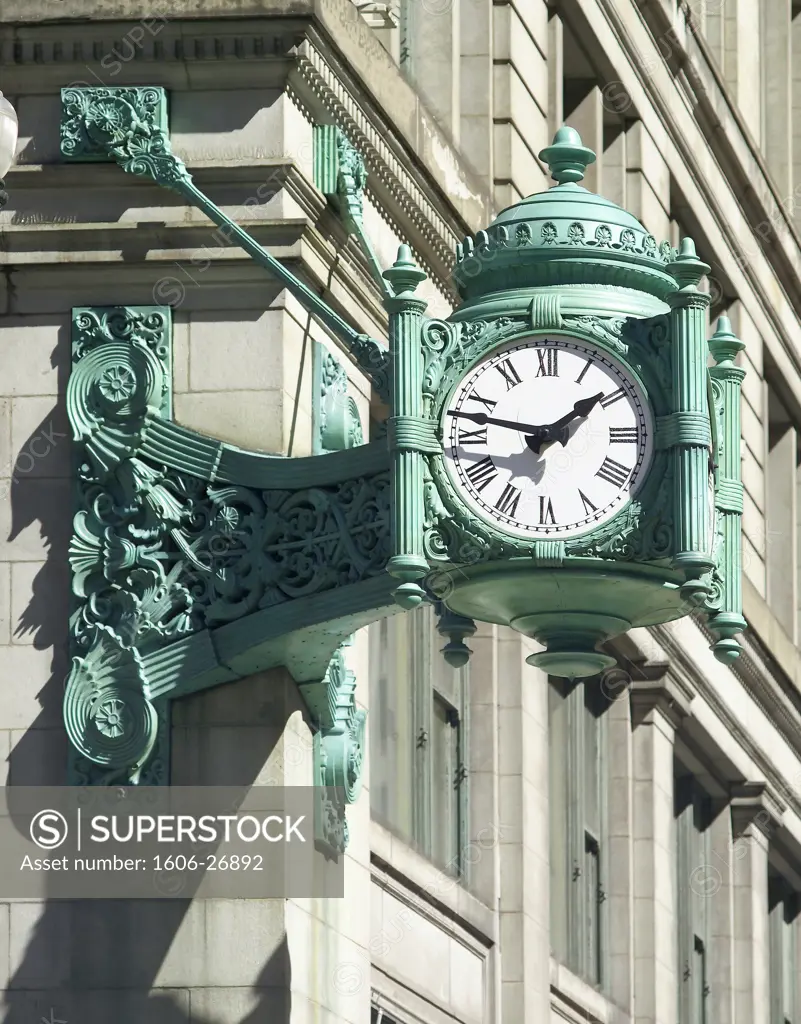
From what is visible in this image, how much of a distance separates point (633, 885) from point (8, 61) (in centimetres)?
1498

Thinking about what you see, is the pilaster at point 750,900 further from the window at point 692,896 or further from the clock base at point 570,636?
the clock base at point 570,636

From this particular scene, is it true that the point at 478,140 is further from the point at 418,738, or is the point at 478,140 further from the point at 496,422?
the point at 496,422

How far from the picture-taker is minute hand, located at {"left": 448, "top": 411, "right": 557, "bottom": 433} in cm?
1658

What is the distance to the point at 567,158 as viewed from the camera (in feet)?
58.6

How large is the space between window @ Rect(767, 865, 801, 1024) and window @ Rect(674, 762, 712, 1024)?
3290mm

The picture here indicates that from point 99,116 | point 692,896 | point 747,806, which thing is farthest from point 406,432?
point 747,806

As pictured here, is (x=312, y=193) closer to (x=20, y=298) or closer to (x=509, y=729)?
(x=20, y=298)

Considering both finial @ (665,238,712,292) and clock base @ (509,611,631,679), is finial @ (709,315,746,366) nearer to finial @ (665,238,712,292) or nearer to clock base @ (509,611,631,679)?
finial @ (665,238,712,292)

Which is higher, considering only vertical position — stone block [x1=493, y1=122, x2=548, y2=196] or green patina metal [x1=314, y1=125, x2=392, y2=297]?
stone block [x1=493, y1=122, x2=548, y2=196]

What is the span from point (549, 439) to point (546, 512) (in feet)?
1.22

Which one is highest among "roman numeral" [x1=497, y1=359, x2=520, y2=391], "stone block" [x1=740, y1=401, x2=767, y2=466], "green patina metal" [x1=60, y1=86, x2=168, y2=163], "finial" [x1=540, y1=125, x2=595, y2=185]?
"stone block" [x1=740, y1=401, x2=767, y2=466]

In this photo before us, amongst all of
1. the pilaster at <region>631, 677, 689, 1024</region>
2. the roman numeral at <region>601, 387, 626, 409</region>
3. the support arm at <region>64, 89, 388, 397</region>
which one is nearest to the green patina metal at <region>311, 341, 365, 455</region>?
the support arm at <region>64, 89, 388, 397</region>

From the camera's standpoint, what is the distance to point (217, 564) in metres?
17.6

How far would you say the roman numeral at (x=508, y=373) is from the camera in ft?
55.0
